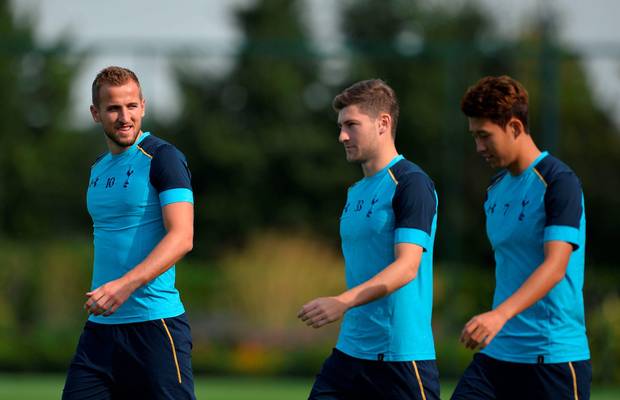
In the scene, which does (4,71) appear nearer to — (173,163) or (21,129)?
(21,129)

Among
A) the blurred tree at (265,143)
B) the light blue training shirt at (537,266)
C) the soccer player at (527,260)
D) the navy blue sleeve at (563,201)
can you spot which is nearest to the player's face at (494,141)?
the soccer player at (527,260)

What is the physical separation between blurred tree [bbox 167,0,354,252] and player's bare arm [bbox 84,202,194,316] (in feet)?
80.9

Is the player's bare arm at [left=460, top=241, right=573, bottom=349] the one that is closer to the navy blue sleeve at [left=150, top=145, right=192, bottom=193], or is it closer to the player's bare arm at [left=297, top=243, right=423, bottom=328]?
the player's bare arm at [left=297, top=243, right=423, bottom=328]

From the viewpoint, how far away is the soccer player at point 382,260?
529cm

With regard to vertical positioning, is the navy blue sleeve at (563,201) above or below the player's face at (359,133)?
below

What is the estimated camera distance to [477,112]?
5.37 meters

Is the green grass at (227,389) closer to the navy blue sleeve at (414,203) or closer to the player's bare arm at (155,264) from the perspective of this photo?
the navy blue sleeve at (414,203)

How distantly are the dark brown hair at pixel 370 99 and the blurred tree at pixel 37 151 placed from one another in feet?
39.0

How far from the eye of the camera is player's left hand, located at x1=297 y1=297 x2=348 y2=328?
182 inches

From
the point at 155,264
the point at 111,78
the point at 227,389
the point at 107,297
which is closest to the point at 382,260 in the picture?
the point at 155,264

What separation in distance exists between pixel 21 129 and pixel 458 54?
289 inches

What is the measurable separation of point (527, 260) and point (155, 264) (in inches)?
67.3

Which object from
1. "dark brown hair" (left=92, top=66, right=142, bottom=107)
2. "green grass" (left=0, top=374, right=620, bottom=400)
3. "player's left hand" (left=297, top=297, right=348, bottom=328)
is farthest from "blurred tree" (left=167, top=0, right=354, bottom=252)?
"player's left hand" (left=297, top=297, right=348, bottom=328)

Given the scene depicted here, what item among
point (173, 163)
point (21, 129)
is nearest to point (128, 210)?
point (173, 163)
